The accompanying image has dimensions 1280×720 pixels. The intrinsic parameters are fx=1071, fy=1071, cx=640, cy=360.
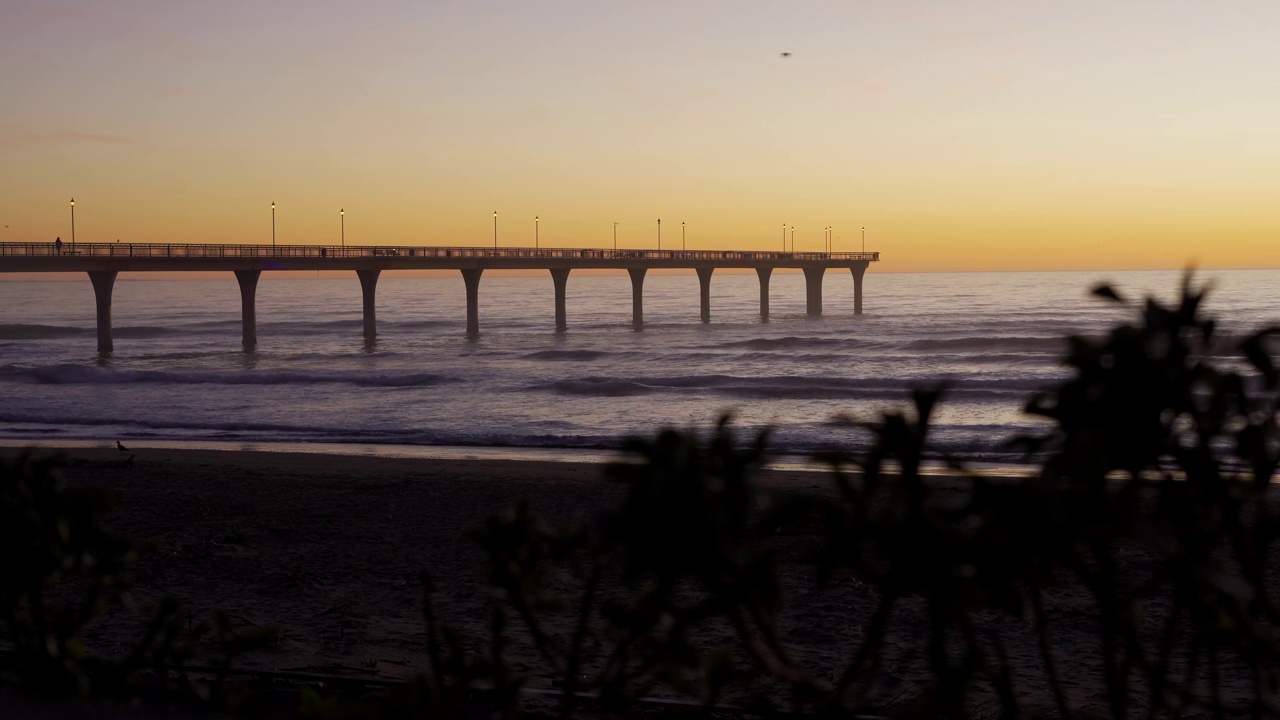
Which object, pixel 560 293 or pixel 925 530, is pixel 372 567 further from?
pixel 560 293

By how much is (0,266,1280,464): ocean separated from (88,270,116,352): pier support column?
3.42 ft

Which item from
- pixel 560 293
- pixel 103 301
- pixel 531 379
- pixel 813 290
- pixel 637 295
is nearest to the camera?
pixel 531 379

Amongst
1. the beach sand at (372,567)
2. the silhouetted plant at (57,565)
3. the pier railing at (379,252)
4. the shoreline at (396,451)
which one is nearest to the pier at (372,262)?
the pier railing at (379,252)

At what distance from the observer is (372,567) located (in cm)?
1005

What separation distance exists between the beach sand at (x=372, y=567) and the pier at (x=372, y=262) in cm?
3419

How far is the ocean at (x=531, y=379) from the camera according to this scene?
929 inches

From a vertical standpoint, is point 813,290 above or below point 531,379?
above

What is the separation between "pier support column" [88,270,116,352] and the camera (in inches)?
1890

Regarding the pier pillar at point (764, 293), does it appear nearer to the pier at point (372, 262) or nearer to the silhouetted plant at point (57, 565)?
the pier at point (372, 262)

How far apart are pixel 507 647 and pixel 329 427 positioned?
18523mm

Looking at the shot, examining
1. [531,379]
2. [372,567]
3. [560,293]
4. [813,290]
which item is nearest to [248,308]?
[560,293]

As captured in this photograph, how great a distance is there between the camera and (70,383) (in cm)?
3744

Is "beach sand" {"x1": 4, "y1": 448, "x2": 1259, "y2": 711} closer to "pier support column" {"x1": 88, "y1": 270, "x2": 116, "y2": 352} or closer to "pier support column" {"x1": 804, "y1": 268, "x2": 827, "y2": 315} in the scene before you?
"pier support column" {"x1": 88, "y1": 270, "x2": 116, "y2": 352}

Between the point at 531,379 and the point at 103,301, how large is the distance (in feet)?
79.3
